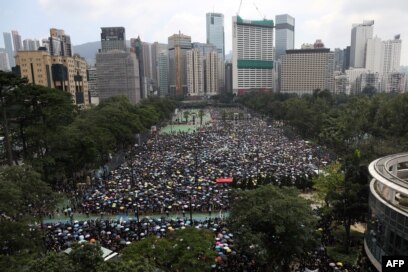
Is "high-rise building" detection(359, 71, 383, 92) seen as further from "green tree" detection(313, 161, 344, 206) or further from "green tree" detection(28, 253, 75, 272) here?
"green tree" detection(28, 253, 75, 272)

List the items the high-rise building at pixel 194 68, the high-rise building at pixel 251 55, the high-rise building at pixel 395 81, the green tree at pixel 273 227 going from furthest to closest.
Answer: the high-rise building at pixel 194 68 → the high-rise building at pixel 251 55 → the high-rise building at pixel 395 81 → the green tree at pixel 273 227

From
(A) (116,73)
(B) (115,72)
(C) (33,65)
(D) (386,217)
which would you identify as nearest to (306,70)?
(A) (116,73)

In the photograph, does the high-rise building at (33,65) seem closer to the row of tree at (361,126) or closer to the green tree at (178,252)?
the row of tree at (361,126)

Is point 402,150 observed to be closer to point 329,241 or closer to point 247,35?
point 329,241

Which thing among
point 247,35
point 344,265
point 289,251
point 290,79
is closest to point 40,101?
point 289,251

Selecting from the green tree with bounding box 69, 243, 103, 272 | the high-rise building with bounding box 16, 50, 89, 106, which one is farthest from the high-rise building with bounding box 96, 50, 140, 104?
the green tree with bounding box 69, 243, 103, 272

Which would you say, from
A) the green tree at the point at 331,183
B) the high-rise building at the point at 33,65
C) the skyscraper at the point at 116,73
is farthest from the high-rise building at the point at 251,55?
the green tree at the point at 331,183

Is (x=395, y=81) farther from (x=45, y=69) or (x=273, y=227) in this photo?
(x=273, y=227)
